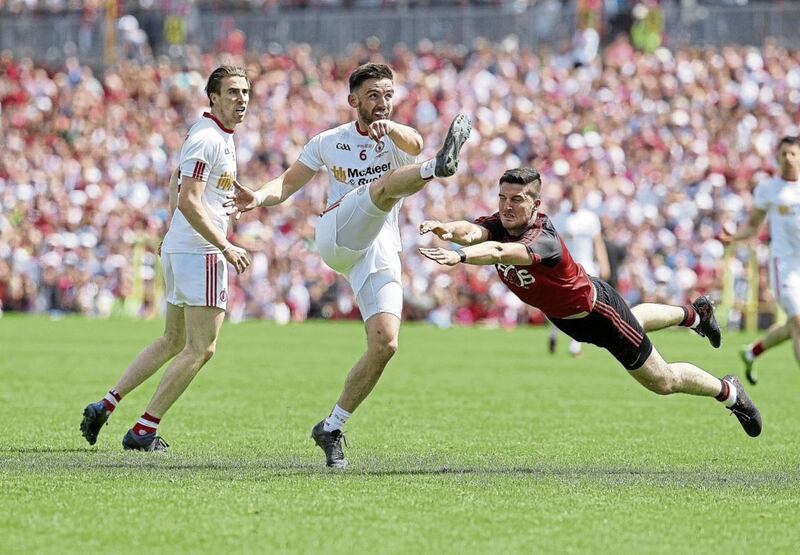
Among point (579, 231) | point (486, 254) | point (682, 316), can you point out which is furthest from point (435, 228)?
point (579, 231)

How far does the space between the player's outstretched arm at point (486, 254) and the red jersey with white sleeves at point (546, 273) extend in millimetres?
109

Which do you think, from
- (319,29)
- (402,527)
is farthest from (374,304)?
(319,29)

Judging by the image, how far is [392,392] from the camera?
49.3ft

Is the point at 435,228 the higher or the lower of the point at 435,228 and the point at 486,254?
the higher

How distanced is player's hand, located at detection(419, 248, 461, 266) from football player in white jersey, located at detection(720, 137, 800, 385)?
6.37m

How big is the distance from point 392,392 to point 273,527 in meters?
8.07

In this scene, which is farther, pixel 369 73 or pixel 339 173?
pixel 339 173

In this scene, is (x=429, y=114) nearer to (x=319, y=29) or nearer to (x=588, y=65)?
(x=588, y=65)

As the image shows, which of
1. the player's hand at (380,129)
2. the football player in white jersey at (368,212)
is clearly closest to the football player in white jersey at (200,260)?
the football player in white jersey at (368,212)

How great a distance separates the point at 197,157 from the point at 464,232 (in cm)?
214

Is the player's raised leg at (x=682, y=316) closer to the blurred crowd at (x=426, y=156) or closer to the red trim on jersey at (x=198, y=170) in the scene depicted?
the red trim on jersey at (x=198, y=170)

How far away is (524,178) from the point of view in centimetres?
894

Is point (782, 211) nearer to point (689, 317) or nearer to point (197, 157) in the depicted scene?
point (689, 317)

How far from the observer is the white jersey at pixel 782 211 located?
46.2 ft
